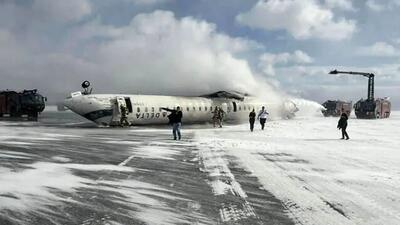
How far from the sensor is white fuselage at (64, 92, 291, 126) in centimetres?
3566

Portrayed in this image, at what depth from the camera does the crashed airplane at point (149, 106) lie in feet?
117

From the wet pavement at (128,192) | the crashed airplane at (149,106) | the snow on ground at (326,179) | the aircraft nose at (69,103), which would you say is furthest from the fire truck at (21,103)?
the wet pavement at (128,192)

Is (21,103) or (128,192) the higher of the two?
(21,103)

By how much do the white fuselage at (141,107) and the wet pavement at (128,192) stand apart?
2021 centimetres

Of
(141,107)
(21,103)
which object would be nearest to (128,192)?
(141,107)

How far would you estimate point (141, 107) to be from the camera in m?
37.7

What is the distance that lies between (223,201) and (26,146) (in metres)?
12.3

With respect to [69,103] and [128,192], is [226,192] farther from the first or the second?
[69,103]

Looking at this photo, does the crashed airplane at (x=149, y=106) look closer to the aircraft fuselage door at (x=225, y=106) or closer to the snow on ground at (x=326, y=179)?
the aircraft fuselage door at (x=225, y=106)

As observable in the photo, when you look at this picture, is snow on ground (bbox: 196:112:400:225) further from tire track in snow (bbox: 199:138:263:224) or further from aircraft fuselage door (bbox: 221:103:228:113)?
A: aircraft fuselage door (bbox: 221:103:228:113)

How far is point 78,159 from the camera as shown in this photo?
14.6 m

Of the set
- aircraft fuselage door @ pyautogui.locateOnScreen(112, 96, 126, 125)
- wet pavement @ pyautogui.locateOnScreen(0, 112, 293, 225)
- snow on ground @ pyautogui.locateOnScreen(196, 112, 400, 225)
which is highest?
aircraft fuselage door @ pyautogui.locateOnScreen(112, 96, 126, 125)

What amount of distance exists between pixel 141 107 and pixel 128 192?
28.8 metres

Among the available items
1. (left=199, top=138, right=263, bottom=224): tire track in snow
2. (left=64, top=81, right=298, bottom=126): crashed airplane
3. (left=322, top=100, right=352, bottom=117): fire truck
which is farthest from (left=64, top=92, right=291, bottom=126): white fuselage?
(left=322, top=100, right=352, bottom=117): fire truck
